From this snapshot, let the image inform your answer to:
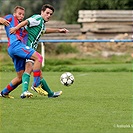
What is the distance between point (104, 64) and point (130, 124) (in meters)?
17.0

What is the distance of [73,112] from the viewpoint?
32.0ft

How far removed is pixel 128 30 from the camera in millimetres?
33594

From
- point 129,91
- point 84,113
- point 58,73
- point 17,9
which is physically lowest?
point 58,73

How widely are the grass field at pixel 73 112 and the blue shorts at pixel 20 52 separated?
65 cm

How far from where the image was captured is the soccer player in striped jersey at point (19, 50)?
11.7 meters

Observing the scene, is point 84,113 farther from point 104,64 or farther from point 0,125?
point 104,64

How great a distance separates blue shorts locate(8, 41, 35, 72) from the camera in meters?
11.7

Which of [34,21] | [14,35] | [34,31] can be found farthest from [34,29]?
[14,35]

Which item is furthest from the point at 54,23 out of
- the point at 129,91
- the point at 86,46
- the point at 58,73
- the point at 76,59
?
the point at 129,91

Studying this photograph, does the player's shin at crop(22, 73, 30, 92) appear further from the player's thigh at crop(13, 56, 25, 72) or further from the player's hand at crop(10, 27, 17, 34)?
the player's hand at crop(10, 27, 17, 34)

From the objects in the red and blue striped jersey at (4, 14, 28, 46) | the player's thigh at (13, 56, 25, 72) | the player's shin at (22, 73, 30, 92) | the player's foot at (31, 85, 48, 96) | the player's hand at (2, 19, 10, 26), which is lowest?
the player's foot at (31, 85, 48, 96)

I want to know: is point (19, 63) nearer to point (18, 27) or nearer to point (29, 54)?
point (29, 54)

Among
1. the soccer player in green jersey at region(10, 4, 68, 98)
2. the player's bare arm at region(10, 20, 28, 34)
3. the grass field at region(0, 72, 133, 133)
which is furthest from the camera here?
the soccer player in green jersey at region(10, 4, 68, 98)

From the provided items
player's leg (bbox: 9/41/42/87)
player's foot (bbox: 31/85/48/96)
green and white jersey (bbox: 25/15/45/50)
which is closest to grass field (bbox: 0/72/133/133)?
player's foot (bbox: 31/85/48/96)
